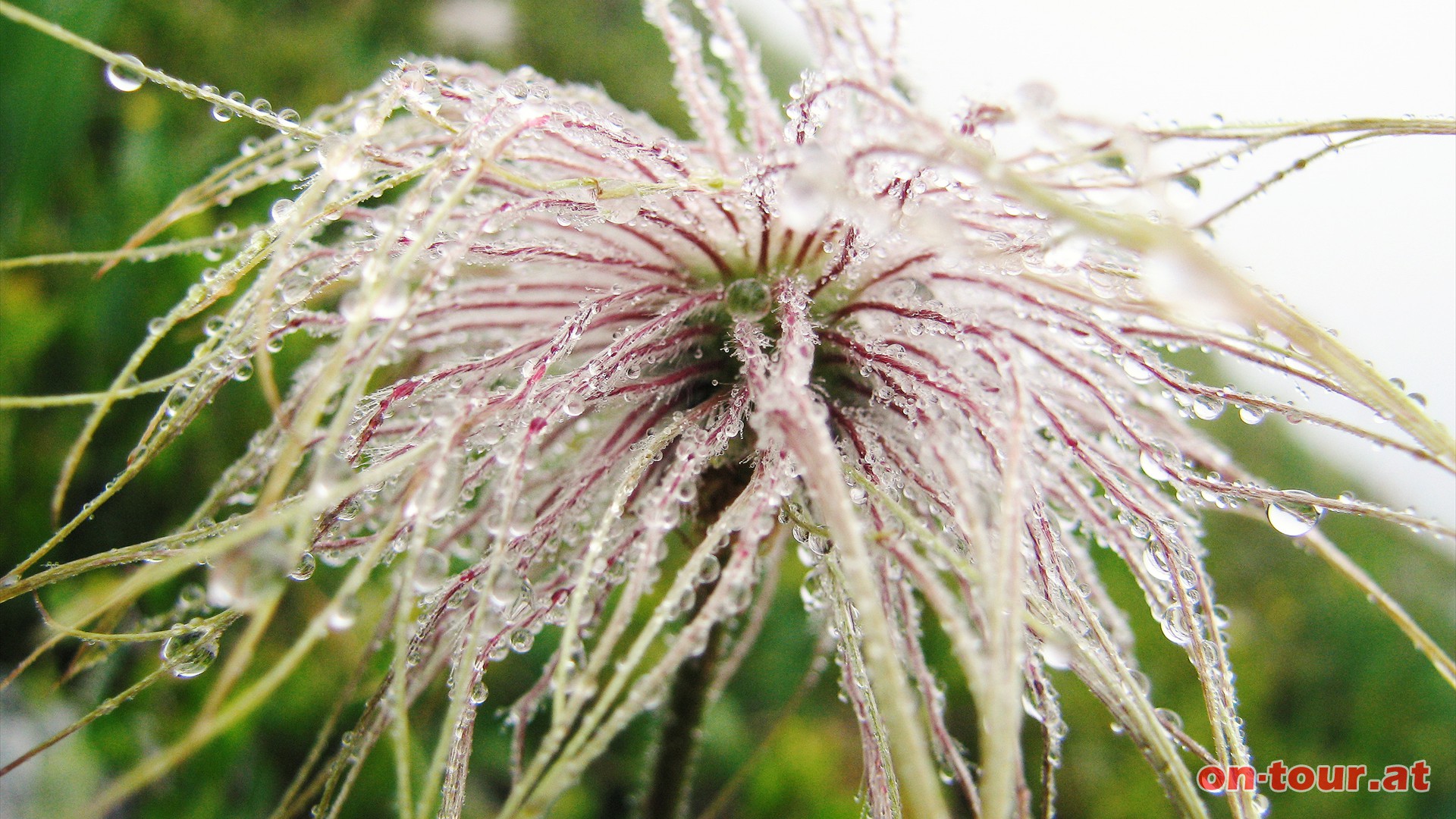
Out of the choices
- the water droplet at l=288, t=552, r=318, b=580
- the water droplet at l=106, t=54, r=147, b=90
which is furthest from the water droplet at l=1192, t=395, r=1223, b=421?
the water droplet at l=106, t=54, r=147, b=90

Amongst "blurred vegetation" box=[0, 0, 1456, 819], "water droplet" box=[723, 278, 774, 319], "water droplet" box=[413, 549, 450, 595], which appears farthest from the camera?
"blurred vegetation" box=[0, 0, 1456, 819]

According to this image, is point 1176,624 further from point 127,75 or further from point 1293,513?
point 127,75

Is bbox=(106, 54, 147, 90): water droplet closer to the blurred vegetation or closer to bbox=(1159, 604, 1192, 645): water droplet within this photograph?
the blurred vegetation

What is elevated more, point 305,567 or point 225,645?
point 225,645

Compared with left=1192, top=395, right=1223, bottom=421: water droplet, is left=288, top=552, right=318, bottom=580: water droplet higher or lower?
lower

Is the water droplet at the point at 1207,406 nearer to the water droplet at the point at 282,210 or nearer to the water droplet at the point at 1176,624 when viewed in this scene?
the water droplet at the point at 1176,624

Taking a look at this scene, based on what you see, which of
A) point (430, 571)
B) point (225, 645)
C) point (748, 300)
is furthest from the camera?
point (225, 645)

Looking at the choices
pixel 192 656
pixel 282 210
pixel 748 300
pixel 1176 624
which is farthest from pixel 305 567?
pixel 1176 624
